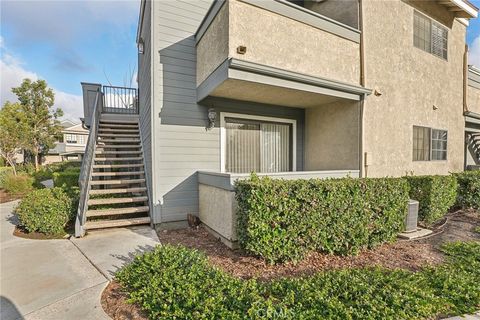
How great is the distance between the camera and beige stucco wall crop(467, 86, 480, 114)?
981cm

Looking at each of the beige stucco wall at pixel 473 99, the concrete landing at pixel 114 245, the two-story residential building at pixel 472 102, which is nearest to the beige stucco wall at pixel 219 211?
the concrete landing at pixel 114 245

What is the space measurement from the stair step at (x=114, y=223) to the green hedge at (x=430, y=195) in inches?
278


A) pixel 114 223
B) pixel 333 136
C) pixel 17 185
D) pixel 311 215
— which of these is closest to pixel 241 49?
pixel 311 215

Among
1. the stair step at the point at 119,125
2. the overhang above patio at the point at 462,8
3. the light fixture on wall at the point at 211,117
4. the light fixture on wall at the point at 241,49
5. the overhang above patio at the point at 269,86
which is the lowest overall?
the light fixture on wall at the point at 211,117

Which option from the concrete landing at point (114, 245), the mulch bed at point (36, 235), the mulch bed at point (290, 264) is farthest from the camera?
the mulch bed at point (36, 235)

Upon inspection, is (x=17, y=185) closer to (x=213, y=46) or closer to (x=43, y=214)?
(x=43, y=214)

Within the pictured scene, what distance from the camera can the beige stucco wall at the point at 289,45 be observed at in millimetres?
4574

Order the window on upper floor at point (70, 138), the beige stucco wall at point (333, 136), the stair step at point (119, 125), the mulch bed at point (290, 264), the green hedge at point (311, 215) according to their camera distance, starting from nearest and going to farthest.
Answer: the mulch bed at point (290, 264) < the green hedge at point (311, 215) < the beige stucco wall at point (333, 136) < the stair step at point (119, 125) < the window on upper floor at point (70, 138)

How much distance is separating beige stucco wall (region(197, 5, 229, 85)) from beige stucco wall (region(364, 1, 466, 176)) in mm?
4131

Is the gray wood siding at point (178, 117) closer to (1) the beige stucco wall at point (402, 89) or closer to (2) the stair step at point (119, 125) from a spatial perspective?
(2) the stair step at point (119, 125)

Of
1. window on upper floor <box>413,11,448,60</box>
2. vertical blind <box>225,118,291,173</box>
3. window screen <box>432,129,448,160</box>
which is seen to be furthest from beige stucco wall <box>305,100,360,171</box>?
window screen <box>432,129,448,160</box>

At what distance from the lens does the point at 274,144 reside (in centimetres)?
716

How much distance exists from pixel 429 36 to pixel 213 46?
8203 millimetres

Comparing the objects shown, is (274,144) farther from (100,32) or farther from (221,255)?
(100,32)
